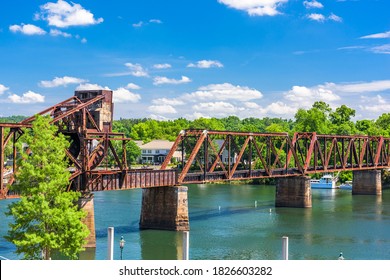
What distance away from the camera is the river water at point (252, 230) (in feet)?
178

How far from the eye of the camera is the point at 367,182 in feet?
389

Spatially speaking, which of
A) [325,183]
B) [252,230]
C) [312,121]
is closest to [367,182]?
[325,183]

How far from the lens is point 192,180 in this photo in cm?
7175

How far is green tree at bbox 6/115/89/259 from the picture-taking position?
33.1m

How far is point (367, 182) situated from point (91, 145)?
73.4m

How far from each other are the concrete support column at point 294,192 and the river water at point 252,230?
5.71ft

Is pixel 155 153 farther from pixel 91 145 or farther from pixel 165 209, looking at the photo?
pixel 91 145

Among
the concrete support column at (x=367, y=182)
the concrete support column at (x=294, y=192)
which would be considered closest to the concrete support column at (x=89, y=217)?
the concrete support column at (x=294, y=192)

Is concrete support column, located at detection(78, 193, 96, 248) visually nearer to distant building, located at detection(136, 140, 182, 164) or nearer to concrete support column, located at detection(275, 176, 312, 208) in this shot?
concrete support column, located at detection(275, 176, 312, 208)

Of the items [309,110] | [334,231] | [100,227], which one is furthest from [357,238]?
[309,110]

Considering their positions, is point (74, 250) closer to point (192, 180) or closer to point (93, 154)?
point (93, 154)

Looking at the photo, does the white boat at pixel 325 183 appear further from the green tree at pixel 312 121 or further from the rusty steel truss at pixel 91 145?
the rusty steel truss at pixel 91 145

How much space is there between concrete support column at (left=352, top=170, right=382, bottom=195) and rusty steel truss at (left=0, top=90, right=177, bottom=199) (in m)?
63.0

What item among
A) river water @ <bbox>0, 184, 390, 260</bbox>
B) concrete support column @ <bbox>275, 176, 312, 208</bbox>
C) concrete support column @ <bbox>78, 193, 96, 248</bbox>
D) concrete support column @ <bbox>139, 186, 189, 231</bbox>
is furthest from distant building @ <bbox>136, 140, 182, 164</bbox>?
concrete support column @ <bbox>78, 193, 96, 248</bbox>
